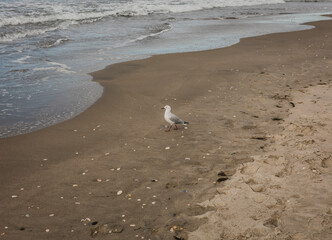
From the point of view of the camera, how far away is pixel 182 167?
625 cm

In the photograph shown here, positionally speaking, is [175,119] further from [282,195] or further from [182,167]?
[282,195]

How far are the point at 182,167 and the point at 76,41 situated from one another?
47.6 ft

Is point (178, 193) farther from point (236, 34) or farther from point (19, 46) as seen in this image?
point (236, 34)

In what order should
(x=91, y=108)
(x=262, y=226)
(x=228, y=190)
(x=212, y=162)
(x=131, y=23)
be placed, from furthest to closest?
(x=131, y=23) < (x=91, y=108) < (x=212, y=162) < (x=228, y=190) < (x=262, y=226)

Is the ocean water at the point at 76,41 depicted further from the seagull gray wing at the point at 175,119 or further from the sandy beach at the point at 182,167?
the seagull gray wing at the point at 175,119

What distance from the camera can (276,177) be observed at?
574cm

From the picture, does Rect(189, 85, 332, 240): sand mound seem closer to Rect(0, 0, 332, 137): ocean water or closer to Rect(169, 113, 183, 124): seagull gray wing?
Rect(169, 113, 183, 124): seagull gray wing

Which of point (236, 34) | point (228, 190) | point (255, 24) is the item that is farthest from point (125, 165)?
point (255, 24)

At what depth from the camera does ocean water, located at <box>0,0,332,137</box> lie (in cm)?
963

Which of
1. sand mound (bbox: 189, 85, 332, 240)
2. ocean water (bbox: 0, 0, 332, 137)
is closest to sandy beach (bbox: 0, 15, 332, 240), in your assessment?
sand mound (bbox: 189, 85, 332, 240)

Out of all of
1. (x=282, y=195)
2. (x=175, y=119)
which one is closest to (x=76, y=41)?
(x=175, y=119)

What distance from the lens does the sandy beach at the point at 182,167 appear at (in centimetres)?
475

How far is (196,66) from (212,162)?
725 cm

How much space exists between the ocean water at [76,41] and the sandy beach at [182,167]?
1112 mm
